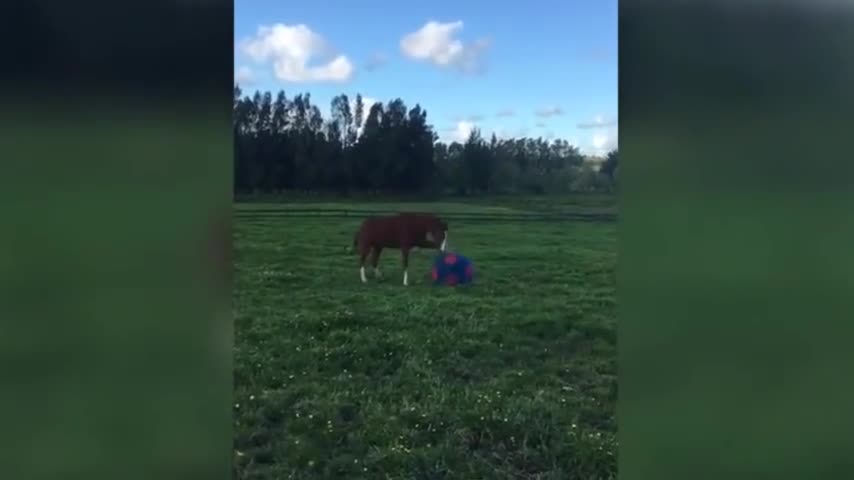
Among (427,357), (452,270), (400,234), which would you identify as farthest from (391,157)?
(427,357)

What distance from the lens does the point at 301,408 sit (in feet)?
8.89

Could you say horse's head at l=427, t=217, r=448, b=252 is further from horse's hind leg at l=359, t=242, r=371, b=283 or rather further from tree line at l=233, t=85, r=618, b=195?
horse's hind leg at l=359, t=242, r=371, b=283

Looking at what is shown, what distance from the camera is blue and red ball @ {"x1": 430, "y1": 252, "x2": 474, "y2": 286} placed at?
2814 mm

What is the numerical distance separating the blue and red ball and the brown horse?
0.17 feet

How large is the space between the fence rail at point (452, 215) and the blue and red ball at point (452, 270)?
5.3 inches

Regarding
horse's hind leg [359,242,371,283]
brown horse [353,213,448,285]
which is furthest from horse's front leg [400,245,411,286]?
horse's hind leg [359,242,371,283]

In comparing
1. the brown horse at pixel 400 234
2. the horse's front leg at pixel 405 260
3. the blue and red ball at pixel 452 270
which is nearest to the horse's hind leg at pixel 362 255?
the brown horse at pixel 400 234

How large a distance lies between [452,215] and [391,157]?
27cm

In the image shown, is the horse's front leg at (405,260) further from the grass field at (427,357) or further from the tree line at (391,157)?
the tree line at (391,157)
